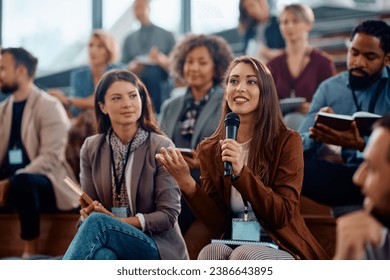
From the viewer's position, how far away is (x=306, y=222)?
3.36m

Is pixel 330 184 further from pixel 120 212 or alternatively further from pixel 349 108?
pixel 120 212

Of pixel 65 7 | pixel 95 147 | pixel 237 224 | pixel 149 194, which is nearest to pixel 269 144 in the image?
pixel 237 224

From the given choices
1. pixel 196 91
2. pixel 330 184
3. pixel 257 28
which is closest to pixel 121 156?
pixel 196 91

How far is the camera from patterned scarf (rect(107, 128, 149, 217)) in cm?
341

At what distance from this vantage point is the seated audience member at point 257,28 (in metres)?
4.20

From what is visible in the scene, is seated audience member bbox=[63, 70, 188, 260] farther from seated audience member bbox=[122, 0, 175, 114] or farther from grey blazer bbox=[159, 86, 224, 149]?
seated audience member bbox=[122, 0, 175, 114]

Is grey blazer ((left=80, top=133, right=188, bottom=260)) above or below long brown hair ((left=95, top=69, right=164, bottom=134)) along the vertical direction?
below

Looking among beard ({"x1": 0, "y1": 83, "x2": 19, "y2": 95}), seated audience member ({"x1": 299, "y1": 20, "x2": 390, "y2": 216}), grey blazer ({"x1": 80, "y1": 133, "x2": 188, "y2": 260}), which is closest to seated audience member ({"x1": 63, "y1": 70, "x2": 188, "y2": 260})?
grey blazer ({"x1": 80, "y1": 133, "x2": 188, "y2": 260})

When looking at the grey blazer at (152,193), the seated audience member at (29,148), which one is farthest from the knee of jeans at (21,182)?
the grey blazer at (152,193)

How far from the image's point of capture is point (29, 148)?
4.02 m

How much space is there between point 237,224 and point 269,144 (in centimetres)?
34

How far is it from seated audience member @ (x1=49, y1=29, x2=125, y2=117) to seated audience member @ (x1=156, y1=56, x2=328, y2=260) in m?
1.04
